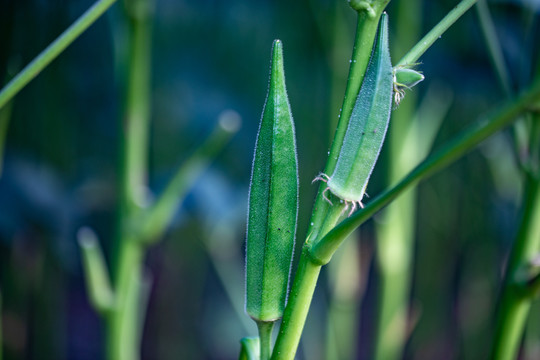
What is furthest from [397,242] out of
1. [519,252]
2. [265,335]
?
[265,335]

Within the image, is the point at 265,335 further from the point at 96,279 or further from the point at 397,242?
the point at 397,242

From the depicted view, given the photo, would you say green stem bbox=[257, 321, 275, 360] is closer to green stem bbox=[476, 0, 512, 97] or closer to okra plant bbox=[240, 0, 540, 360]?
okra plant bbox=[240, 0, 540, 360]

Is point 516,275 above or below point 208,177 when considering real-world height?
below

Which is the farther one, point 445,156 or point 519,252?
point 519,252

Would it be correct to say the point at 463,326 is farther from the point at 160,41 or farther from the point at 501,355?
the point at 160,41

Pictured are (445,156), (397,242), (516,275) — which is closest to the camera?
(445,156)

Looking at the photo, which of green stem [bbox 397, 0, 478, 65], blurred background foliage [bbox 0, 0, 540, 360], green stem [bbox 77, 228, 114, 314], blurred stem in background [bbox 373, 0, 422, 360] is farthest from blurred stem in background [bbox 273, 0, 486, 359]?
blurred background foliage [bbox 0, 0, 540, 360]
